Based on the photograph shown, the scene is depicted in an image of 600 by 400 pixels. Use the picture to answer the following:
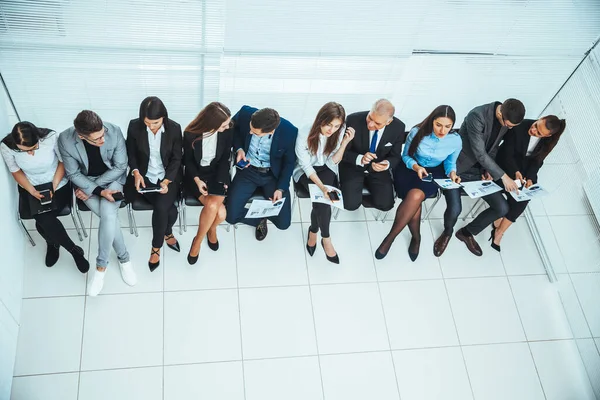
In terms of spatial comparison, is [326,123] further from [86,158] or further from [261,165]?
A: [86,158]

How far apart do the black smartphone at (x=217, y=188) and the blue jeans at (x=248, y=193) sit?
7 centimetres

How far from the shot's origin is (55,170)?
11.0 feet

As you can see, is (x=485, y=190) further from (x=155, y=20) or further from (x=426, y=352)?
(x=155, y=20)

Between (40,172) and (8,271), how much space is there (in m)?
0.66

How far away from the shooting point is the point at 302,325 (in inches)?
146

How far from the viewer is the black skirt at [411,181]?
12.7ft

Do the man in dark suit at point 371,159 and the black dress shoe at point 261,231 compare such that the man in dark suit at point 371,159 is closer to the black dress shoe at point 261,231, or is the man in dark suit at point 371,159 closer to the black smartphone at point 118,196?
the black dress shoe at point 261,231

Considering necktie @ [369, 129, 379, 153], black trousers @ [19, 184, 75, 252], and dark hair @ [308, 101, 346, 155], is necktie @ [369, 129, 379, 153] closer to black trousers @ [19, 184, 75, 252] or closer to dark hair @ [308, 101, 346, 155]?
dark hair @ [308, 101, 346, 155]

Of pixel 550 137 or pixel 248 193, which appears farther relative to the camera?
pixel 550 137

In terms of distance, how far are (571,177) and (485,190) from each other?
2.47 ft

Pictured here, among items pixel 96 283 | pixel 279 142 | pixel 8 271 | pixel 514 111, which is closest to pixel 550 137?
pixel 514 111

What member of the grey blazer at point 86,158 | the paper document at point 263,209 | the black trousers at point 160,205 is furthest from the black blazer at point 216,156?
the grey blazer at point 86,158

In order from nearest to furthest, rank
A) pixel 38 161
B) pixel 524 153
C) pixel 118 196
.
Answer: pixel 38 161 < pixel 118 196 < pixel 524 153

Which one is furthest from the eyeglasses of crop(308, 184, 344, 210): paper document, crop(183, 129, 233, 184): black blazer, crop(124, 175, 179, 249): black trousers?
crop(308, 184, 344, 210): paper document
